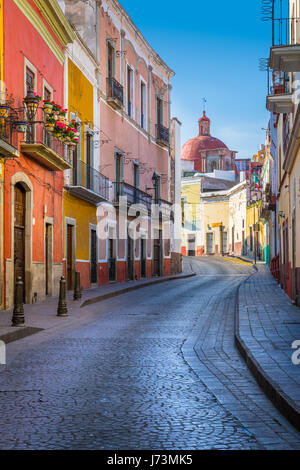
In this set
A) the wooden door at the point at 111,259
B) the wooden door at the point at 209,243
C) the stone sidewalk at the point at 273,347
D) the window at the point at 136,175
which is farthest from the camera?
the wooden door at the point at 209,243

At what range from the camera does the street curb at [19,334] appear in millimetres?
9598

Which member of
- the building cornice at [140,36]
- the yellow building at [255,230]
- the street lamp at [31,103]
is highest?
the building cornice at [140,36]

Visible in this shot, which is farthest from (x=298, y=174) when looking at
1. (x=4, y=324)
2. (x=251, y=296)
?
(x=4, y=324)

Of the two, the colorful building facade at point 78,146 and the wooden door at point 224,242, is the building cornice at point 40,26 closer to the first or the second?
the colorful building facade at point 78,146

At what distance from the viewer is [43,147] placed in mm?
15156

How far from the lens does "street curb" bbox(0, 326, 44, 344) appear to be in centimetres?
960

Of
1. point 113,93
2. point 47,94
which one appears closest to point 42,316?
point 47,94

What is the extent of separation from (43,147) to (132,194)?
1329 cm

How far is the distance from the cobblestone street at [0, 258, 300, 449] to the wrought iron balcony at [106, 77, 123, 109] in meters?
15.4

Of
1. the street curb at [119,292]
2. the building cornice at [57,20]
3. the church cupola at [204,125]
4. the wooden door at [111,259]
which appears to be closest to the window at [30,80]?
the building cornice at [57,20]

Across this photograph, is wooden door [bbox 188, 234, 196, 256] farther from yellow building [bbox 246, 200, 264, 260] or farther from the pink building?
the pink building

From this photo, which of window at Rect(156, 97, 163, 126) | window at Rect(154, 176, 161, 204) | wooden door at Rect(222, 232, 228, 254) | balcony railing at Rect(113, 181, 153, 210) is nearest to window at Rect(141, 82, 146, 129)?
window at Rect(156, 97, 163, 126)

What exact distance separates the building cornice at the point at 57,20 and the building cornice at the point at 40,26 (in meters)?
0.31
